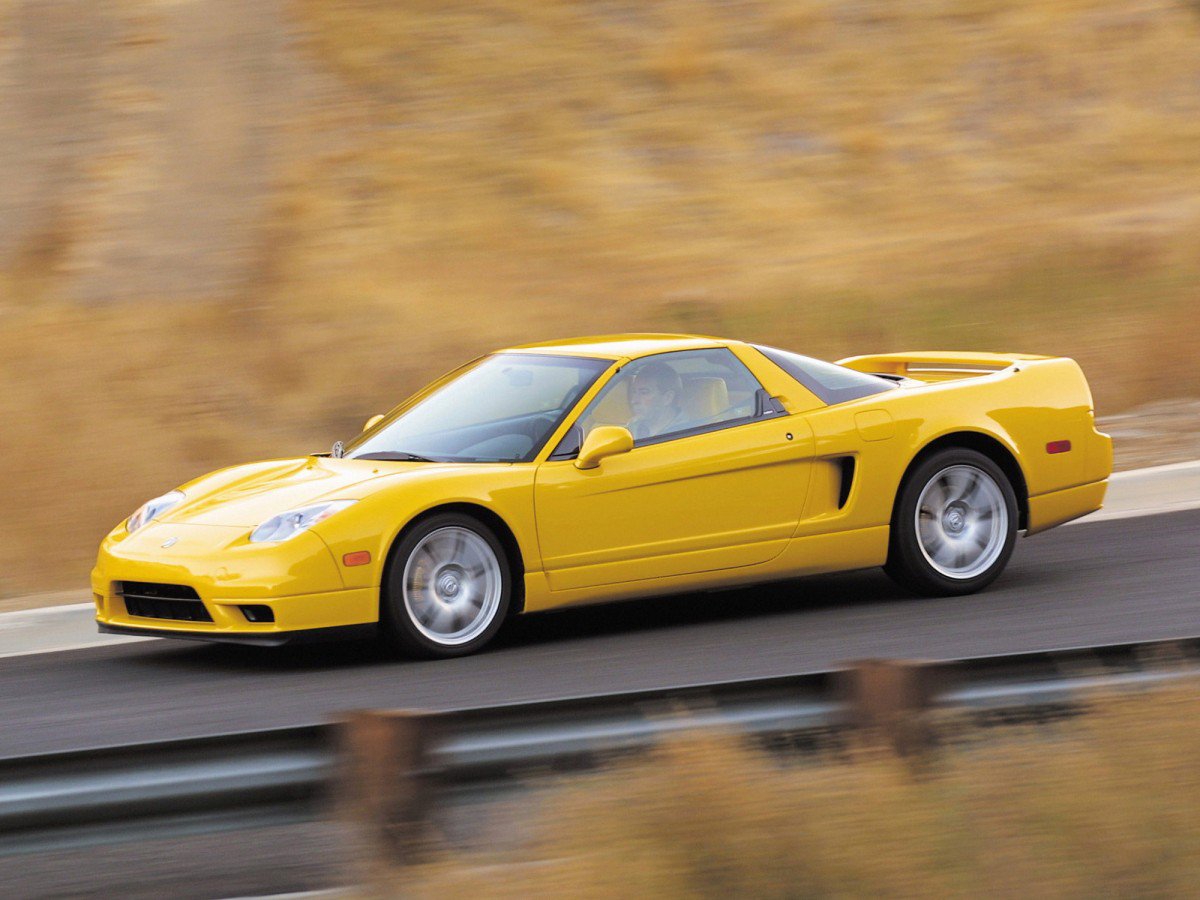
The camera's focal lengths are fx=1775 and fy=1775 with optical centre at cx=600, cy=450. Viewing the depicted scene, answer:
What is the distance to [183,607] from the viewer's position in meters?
7.33

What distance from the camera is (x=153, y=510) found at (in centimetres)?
797

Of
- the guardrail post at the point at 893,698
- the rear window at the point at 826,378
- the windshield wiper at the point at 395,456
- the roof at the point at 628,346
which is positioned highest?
the roof at the point at 628,346

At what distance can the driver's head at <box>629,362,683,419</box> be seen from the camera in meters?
7.98

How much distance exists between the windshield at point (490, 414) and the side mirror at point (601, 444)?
0.78 ft

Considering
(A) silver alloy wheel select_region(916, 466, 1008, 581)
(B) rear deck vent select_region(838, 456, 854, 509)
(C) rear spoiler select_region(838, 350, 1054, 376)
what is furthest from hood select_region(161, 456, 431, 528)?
(C) rear spoiler select_region(838, 350, 1054, 376)

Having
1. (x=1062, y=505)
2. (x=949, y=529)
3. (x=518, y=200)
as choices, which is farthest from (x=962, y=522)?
(x=518, y=200)

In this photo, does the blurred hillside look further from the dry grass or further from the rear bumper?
the dry grass

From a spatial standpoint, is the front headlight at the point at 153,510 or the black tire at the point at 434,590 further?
the front headlight at the point at 153,510

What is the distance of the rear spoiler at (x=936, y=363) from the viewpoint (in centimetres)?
923

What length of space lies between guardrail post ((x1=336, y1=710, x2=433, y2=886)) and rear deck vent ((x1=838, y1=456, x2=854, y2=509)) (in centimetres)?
451

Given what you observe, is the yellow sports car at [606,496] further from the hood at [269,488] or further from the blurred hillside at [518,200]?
the blurred hillside at [518,200]

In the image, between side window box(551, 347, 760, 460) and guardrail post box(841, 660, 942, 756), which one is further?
side window box(551, 347, 760, 460)

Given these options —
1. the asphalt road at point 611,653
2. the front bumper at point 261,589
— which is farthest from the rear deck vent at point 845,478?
the front bumper at point 261,589

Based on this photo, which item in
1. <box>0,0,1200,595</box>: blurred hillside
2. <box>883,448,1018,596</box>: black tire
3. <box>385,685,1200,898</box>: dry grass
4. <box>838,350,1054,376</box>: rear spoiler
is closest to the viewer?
<box>385,685,1200,898</box>: dry grass
